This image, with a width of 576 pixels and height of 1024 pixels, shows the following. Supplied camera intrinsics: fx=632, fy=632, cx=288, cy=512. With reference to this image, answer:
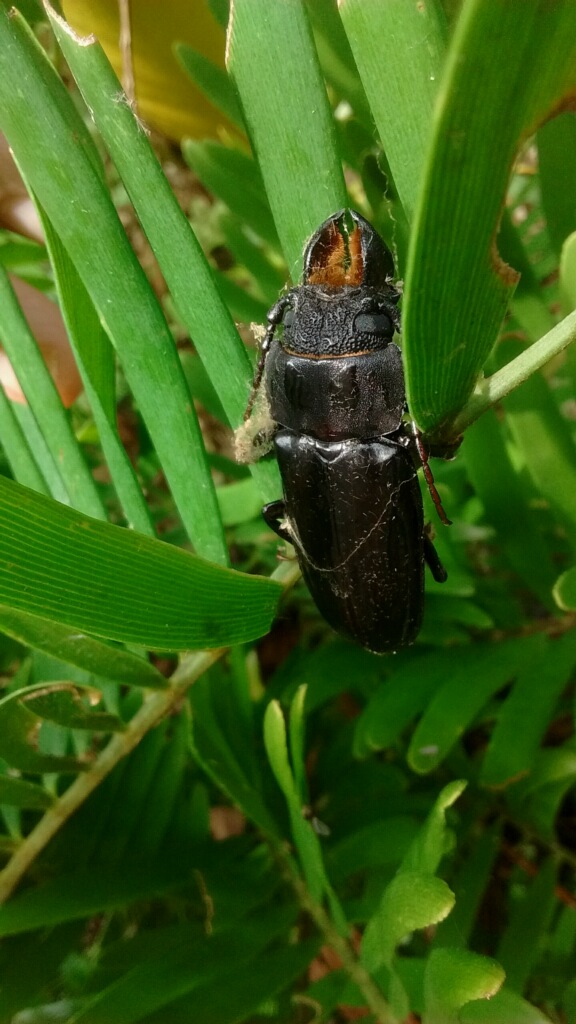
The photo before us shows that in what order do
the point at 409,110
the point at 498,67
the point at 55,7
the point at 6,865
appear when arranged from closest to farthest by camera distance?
the point at 498,67 → the point at 409,110 → the point at 55,7 → the point at 6,865

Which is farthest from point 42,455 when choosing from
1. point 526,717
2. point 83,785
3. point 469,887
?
point 469,887

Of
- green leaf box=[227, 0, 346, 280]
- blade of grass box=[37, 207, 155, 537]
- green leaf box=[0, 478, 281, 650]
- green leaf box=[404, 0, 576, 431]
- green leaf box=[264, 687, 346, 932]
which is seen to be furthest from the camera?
green leaf box=[264, 687, 346, 932]

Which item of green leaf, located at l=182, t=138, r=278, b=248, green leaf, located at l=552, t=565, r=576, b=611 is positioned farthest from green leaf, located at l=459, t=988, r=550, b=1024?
green leaf, located at l=182, t=138, r=278, b=248

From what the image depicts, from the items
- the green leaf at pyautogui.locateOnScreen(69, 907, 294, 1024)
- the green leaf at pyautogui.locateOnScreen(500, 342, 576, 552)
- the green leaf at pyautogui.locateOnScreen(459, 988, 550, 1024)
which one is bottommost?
the green leaf at pyautogui.locateOnScreen(69, 907, 294, 1024)

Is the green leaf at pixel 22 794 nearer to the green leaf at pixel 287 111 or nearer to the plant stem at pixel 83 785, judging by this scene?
the plant stem at pixel 83 785

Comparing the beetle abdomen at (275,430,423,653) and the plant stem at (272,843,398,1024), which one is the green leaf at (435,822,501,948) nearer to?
the plant stem at (272,843,398,1024)

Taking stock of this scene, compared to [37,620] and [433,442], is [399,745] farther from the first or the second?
[37,620]

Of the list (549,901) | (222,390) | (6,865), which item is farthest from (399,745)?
(222,390)
